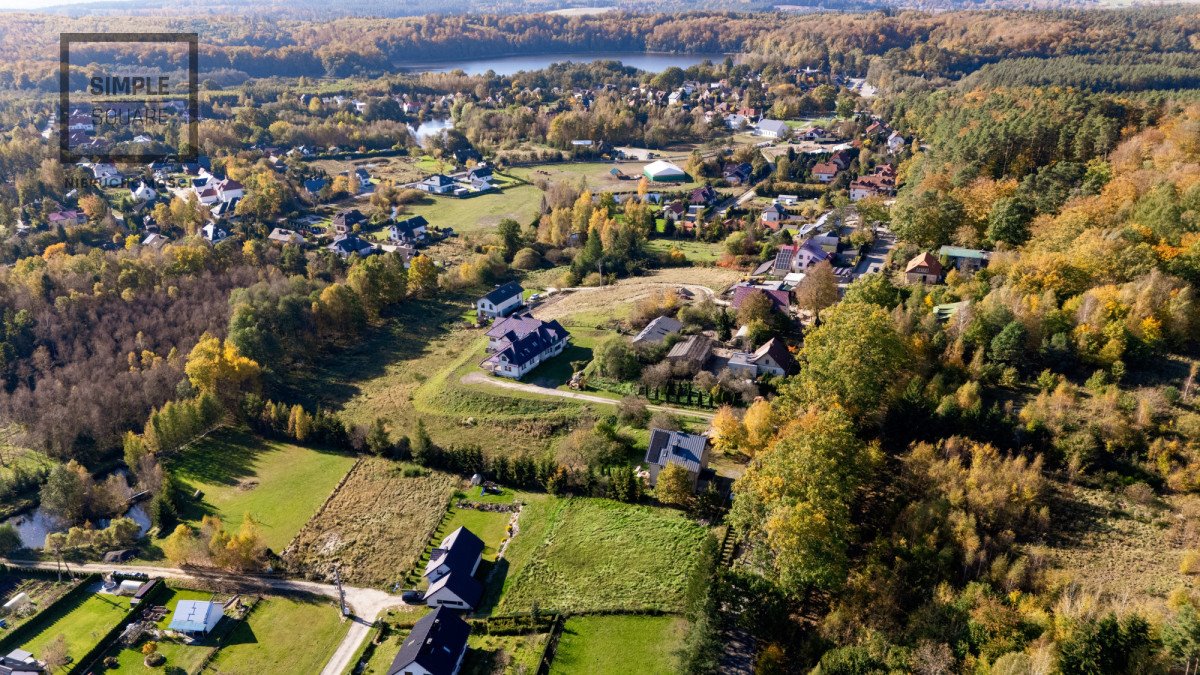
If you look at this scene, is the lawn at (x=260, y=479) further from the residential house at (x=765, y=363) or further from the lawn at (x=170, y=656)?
the residential house at (x=765, y=363)

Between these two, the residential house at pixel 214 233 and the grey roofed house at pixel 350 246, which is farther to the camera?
the residential house at pixel 214 233

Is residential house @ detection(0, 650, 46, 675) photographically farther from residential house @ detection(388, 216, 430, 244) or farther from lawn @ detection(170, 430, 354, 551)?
residential house @ detection(388, 216, 430, 244)

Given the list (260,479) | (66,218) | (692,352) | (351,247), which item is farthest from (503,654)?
(66,218)

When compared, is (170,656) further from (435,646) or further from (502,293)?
(502,293)

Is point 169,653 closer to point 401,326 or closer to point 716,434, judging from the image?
point 716,434

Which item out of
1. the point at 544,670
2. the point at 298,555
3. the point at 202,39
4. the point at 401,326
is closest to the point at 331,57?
the point at 202,39

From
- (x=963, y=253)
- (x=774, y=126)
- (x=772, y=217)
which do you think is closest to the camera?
(x=963, y=253)

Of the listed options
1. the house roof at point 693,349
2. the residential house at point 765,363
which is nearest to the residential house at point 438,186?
the house roof at point 693,349
